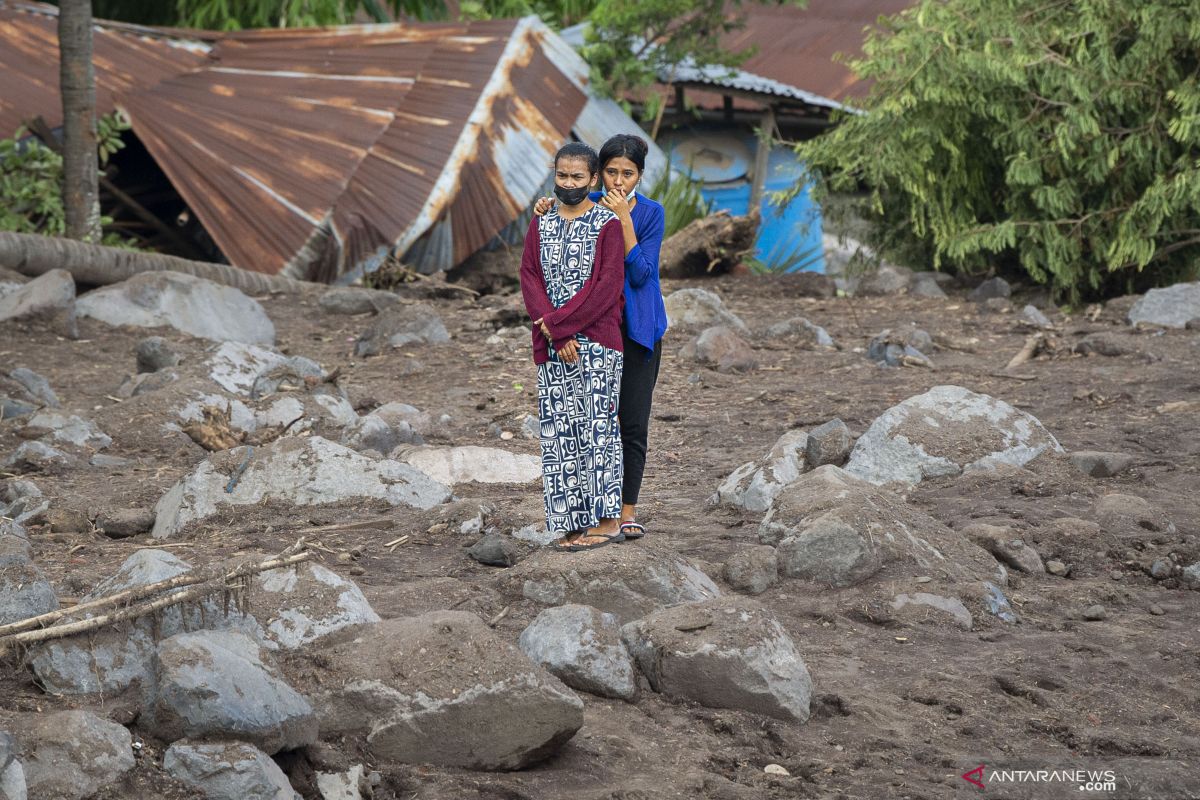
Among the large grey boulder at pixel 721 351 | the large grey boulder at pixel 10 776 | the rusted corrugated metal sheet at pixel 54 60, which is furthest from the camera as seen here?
the rusted corrugated metal sheet at pixel 54 60

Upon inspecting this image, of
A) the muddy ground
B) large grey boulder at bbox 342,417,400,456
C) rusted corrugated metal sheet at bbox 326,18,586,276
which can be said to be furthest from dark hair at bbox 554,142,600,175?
rusted corrugated metal sheet at bbox 326,18,586,276

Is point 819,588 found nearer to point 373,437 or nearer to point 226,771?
point 226,771

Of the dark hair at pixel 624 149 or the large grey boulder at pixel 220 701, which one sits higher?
the dark hair at pixel 624 149

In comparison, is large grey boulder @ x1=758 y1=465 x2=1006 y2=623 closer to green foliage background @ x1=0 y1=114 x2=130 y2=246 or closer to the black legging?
the black legging

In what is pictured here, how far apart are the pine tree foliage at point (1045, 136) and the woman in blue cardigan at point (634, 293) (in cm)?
640

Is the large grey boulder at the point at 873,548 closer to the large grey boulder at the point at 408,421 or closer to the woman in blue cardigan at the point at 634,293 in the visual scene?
the woman in blue cardigan at the point at 634,293

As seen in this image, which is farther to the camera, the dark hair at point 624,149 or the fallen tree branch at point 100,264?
the fallen tree branch at point 100,264

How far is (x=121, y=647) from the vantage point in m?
3.21

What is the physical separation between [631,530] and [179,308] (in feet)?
17.4

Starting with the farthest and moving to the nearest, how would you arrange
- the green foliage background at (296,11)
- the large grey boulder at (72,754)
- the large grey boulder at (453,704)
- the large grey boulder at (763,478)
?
the green foliage background at (296,11) → the large grey boulder at (763,478) → the large grey boulder at (453,704) → the large grey boulder at (72,754)

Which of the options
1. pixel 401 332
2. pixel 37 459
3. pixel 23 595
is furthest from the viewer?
pixel 401 332

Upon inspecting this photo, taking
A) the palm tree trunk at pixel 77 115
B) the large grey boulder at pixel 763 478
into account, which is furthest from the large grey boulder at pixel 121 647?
the palm tree trunk at pixel 77 115

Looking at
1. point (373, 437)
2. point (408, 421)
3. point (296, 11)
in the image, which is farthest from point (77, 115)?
point (296, 11)

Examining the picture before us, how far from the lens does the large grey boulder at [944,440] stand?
557 cm
